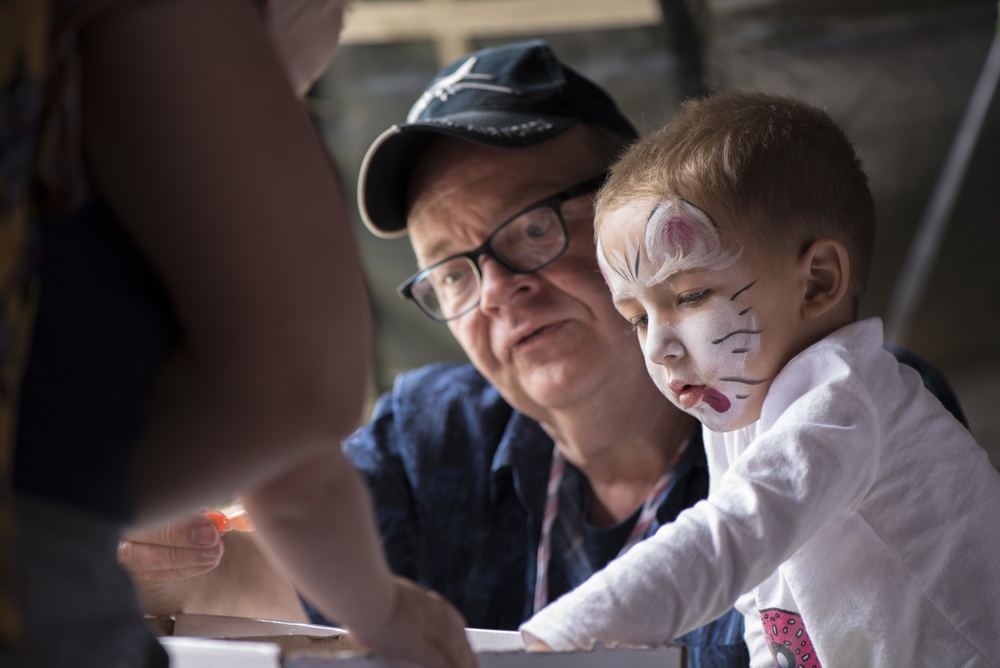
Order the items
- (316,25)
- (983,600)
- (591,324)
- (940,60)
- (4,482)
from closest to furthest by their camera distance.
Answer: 1. (4,482)
2. (316,25)
3. (983,600)
4. (591,324)
5. (940,60)

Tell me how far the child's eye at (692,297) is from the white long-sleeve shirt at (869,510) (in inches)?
4.5

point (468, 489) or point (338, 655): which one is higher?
point (338, 655)

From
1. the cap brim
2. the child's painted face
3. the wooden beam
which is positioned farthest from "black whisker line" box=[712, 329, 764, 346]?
the wooden beam

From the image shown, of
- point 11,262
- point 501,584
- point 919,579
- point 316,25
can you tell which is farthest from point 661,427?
point 11,262

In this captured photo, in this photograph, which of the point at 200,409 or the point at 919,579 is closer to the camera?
the point at 200,409

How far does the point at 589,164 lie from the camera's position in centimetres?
156

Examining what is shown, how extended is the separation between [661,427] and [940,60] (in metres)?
1.89

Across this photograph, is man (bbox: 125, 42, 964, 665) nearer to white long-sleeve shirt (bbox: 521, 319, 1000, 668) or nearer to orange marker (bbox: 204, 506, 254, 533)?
orange marker (bbox: 204, 506, 254, 533)

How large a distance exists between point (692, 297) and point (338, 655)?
1.71 feet

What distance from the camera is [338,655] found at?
70 centimetres

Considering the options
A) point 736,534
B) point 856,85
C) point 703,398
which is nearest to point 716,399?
point 703,398

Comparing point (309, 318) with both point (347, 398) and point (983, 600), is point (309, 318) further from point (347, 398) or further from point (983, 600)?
point (983, 600)

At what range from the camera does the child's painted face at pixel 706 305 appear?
1017mm

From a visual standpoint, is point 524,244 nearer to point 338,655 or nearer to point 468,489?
point 468,489
